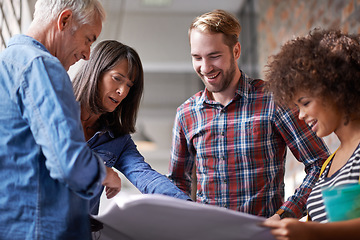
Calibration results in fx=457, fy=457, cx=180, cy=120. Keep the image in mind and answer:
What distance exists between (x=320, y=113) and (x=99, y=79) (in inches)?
36.0

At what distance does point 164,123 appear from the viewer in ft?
31.0

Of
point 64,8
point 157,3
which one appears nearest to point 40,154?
point 64,8

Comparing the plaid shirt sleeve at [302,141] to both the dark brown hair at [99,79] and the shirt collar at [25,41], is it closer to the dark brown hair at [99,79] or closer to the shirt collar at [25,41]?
the dark brown hair at [99,79]

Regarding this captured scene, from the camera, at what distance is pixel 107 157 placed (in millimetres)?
1795

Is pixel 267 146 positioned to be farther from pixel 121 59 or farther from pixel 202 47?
pixel 121 59

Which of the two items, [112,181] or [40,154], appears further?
[112,181]

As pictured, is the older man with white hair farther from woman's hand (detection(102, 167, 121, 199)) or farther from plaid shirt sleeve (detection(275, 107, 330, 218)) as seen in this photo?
plaid shirt sleeve (detection(275, 107, 330, 218))

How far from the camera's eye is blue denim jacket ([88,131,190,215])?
66.4 inches

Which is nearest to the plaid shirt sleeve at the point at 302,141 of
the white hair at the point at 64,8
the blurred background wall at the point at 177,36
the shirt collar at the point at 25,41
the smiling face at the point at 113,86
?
the smiling face at the point at 113,86

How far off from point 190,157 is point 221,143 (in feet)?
0.76

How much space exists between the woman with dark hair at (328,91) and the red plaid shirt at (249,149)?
0.48 m

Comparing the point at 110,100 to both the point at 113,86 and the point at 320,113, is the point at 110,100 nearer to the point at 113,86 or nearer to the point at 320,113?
the point at 113,86

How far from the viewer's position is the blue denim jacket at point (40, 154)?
1119mm

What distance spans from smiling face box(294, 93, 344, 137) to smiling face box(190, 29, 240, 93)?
65 centimetres
